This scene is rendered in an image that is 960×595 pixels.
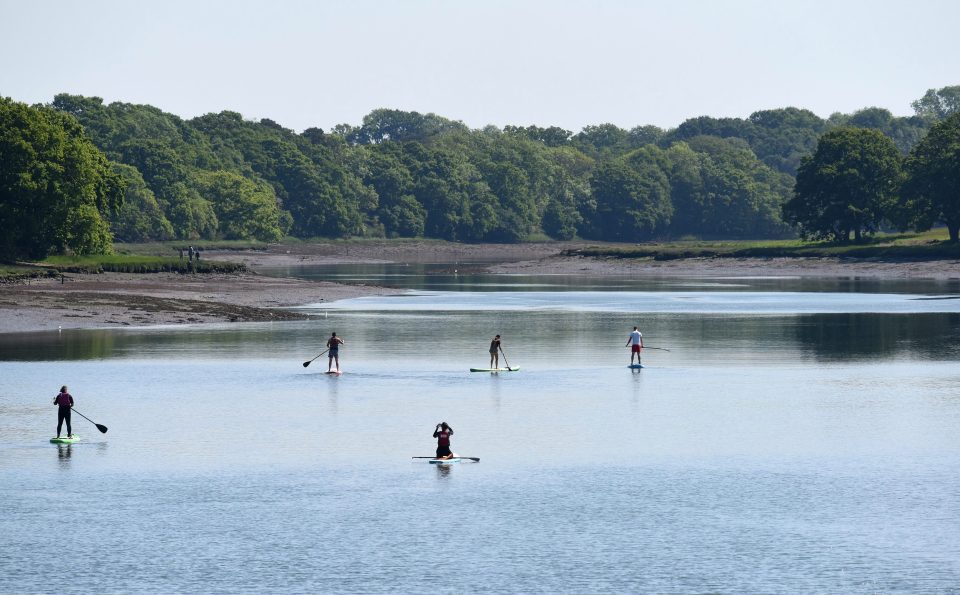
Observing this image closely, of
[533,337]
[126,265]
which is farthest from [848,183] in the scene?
[533,337]

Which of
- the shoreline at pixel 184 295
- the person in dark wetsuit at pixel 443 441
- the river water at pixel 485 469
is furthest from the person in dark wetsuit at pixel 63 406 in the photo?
the shoreline at pixel 184 295

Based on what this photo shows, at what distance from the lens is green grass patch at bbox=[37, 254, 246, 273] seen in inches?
4665

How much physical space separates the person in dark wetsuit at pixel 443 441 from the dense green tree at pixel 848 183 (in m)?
143

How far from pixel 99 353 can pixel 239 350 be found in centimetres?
724

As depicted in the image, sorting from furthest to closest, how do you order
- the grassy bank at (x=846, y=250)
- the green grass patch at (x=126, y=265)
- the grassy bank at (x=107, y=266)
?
the grassy bank at (x=846, y=250) → the green grass patch at (x=126, y=265) → the grassy bank at (x=107, y=266)

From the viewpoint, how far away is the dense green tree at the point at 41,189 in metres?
119

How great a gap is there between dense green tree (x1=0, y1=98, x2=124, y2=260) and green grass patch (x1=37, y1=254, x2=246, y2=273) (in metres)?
1.53

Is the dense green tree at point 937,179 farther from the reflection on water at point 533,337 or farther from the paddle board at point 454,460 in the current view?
the paddle board at point 454,460

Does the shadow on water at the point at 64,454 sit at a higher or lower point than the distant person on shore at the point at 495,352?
lower

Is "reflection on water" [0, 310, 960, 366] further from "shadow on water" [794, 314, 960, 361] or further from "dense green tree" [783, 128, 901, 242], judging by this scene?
"dense green tree" [783, 128, 901, 242]

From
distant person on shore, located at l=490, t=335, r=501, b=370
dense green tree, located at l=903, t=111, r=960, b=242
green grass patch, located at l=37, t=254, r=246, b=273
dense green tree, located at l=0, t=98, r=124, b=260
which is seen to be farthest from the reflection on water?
dense green tree, located at l=903, t=111, r=960, b=242

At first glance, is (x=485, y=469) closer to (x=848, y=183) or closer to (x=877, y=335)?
(x=877, y=335)

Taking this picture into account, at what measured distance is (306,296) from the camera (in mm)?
115312

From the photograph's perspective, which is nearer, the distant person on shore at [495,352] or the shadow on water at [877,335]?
the distant person on shore at [495,352]
